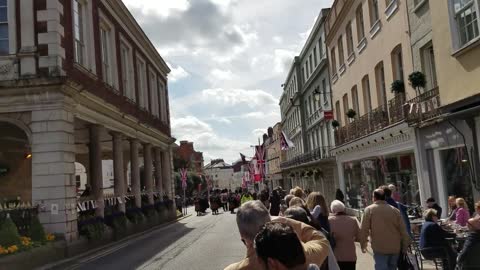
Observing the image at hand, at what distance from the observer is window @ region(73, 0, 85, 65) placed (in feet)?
66.2

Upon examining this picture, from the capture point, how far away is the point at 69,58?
1856 cm

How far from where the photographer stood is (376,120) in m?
19.6

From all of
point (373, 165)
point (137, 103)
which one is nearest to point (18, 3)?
point (137, 103)

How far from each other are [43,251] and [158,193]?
795 inches

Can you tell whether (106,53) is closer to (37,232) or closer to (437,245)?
(37,232)

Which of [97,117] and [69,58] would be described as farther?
[97,117]

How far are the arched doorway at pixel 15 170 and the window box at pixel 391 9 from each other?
1616 cm

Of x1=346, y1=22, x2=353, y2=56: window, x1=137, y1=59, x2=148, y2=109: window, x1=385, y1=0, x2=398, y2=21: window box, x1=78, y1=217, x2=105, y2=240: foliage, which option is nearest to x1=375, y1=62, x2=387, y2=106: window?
x1=385, y1=0, x2=398, y2=21: window box

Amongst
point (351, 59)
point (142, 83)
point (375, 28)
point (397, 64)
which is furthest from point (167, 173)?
point (397, 64)

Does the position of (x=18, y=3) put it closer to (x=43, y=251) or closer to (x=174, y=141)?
(x=43, y=251)

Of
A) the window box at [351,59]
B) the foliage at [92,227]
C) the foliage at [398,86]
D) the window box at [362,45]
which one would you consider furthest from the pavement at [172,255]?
the window box at [351,59]

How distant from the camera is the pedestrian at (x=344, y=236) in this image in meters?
6.96

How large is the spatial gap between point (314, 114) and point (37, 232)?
2594cm

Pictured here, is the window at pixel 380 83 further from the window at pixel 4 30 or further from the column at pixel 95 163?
the window at pixel 4 30
